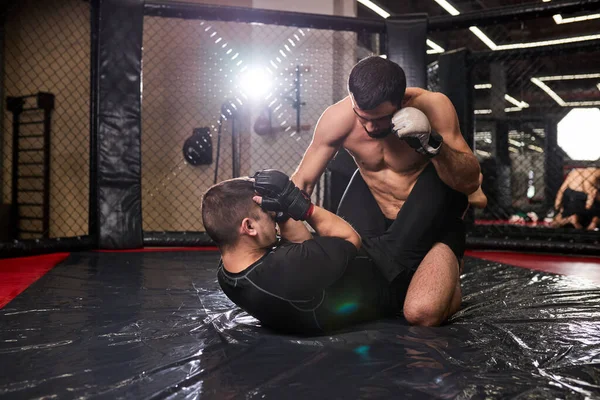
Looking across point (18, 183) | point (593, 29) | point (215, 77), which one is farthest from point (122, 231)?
point (593, 29)

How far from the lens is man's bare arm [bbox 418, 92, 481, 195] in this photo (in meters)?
2.21

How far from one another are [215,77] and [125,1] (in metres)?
1.72

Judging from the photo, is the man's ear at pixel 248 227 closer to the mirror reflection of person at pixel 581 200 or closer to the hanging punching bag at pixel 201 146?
the hanging punching bag at pixel 201 146

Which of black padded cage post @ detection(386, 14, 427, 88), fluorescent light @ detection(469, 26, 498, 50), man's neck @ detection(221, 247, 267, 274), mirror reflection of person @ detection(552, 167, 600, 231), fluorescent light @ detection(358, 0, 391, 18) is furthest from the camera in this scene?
fluorescent light @ detection(469, 26, 498, 50)

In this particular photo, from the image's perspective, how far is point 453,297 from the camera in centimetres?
219

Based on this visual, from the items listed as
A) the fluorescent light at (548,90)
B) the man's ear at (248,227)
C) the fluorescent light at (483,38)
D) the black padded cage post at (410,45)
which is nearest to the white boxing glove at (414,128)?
the man's ear at (248,227)

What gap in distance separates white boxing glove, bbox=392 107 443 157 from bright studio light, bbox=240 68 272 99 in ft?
13.6

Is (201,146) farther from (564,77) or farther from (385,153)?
(564,77)

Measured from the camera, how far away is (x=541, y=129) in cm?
1105

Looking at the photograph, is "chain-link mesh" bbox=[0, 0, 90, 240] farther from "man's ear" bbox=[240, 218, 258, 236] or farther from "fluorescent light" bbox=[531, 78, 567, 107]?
"fluorescent light" bbox=[531, 78, 567, 107]

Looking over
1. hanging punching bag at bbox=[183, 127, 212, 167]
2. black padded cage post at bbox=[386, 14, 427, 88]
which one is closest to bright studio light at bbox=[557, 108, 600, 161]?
black padded cage post at bbox=[386, 14, 427, 88]

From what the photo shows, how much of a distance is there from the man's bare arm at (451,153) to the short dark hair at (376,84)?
36cm

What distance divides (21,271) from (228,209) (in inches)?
82.8

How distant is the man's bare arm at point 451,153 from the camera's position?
2.21 m
